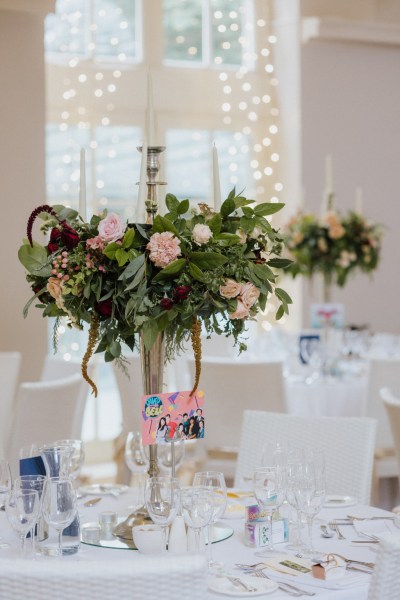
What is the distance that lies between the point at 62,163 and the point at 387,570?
545 centimetres

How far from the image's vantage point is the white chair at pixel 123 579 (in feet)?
4.80

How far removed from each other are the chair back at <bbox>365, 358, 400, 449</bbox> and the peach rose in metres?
2.67

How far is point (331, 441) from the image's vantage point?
306 cm

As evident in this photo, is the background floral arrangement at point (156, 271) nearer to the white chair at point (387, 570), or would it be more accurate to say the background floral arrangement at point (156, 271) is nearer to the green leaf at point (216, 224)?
the green leaf at point (216, 224)

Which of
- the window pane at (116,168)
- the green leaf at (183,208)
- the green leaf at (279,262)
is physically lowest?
the green leaf at (279,262)

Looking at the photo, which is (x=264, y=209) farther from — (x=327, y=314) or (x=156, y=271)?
(x=327, y=314)

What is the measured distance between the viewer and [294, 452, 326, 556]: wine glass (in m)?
2.21

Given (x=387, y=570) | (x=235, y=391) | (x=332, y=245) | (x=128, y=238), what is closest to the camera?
(x=387, y=570)

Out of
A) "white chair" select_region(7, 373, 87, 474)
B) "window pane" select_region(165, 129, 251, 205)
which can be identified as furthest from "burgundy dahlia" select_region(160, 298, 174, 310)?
"window pane" select_region(165, 129, 251, 205)

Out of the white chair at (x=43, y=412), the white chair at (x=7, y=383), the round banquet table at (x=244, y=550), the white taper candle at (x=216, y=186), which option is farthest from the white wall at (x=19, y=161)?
the white taper candle at (x=216, y=186)

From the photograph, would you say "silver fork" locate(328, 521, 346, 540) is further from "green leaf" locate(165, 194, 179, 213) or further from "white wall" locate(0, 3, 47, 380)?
"white wall" locate(0, 3, 47, 380)

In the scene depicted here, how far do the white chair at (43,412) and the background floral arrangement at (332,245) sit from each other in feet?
6.28

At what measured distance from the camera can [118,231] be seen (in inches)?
88.7

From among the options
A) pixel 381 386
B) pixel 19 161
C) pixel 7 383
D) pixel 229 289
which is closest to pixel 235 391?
pixel 381 386
